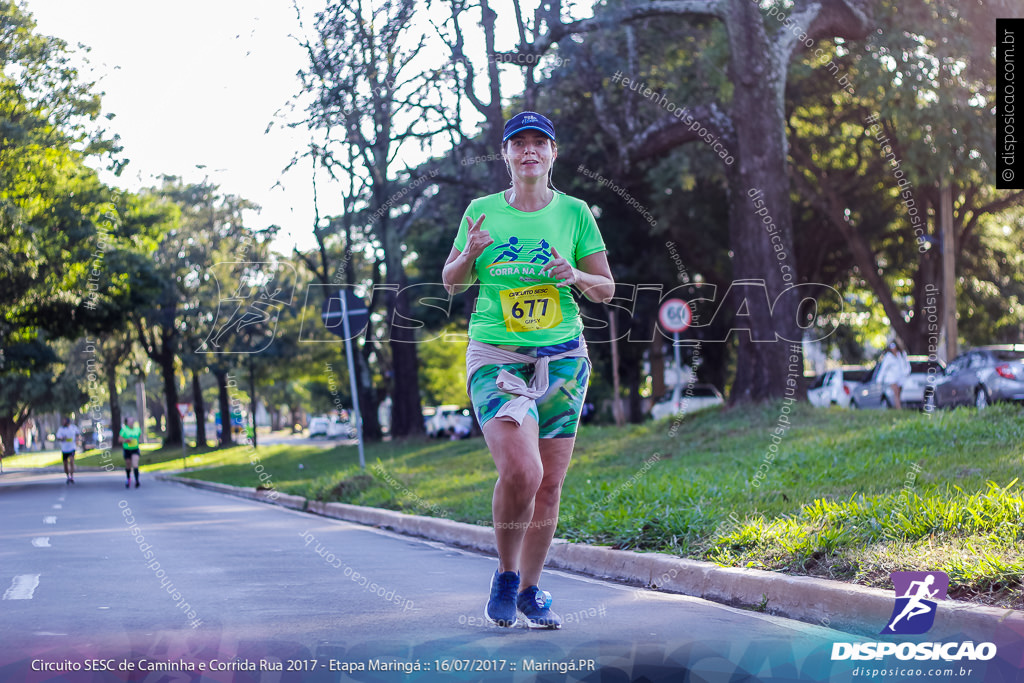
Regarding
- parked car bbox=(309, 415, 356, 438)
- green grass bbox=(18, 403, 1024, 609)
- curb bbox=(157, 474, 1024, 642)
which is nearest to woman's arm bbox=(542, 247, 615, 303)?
curb bbox=(157, 474, 1024, 642)

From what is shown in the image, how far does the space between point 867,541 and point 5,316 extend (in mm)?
25034

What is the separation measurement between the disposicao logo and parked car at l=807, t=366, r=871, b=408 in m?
25.9

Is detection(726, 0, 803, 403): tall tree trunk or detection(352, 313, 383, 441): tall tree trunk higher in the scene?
detection(726, 0, 803, 403): tall tree trunk

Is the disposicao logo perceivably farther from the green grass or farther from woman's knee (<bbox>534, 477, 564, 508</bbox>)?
woman's knee (<bbox>534, 477, 564, 508</bbox>)

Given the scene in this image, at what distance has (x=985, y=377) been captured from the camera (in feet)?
68.1

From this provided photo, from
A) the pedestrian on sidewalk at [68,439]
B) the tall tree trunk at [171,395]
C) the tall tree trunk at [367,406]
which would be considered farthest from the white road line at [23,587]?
the tall tree trunk at [171,395]

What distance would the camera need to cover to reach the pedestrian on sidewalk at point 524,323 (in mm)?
4781

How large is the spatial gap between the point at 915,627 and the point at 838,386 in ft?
90.5

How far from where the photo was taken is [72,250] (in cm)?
2425

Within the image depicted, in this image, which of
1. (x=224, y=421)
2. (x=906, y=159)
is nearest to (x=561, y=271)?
(x=906, y=159)

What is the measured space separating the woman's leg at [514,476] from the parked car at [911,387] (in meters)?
20.5

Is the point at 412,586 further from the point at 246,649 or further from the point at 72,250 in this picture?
the point at 72,250

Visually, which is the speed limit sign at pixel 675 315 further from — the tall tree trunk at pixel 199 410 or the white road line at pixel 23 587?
the tall tree trunk at pixel 199 410
